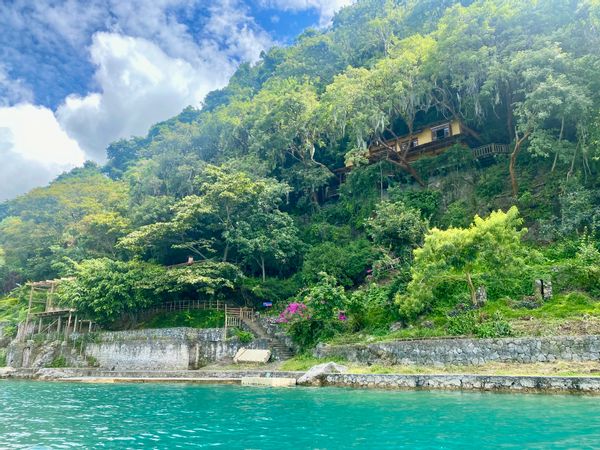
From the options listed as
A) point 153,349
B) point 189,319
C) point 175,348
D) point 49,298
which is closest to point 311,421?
point 175,348

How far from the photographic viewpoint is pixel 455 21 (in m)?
30.6

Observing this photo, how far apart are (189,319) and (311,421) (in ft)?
70.8

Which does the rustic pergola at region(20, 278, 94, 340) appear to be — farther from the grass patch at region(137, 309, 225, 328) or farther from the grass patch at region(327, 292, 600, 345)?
the grass patch at region(327, 292, 600, 345)

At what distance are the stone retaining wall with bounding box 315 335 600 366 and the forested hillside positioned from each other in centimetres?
86

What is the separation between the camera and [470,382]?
16344 millimetres

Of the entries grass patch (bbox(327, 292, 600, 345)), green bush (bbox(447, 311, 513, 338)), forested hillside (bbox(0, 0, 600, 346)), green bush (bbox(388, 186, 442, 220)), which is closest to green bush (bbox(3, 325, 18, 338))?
forested hillside (bbox(0, 0, 600, 346))

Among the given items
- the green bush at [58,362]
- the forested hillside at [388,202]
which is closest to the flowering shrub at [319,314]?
the forested hillside at [388,202]

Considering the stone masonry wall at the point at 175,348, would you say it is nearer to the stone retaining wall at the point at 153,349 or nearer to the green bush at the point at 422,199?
the stone retaining wall at the point at 153,349

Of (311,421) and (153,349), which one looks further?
(153,349)

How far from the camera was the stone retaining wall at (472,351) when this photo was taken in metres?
16.9

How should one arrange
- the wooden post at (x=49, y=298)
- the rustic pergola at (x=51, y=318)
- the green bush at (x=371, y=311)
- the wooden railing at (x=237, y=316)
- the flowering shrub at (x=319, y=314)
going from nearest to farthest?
the green bush at (x=371, y=311) < the flowering shrub at (x=319, y=314) < the wooden railing at (x=237, y=316) < the rustic pergola at (x=51, y=318) < the wooden post at (x=49, y=298)

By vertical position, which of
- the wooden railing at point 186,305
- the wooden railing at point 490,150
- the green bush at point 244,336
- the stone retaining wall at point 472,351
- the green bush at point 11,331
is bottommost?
the stone retaining wall at point 472,351

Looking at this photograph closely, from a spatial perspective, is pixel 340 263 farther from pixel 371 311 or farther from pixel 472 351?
pixel 472 351

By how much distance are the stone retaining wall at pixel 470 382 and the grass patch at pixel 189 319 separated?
13.0 m
